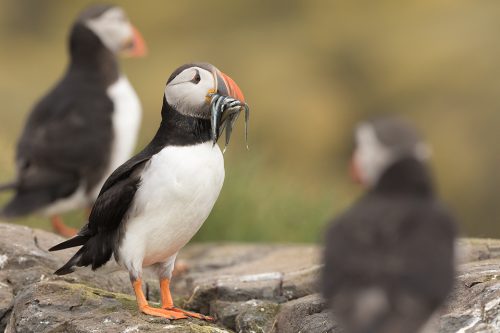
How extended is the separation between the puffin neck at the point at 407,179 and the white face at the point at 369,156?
0.09 feet

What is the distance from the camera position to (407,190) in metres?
4.15

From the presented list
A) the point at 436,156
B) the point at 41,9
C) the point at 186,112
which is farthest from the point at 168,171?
the point at 41,9

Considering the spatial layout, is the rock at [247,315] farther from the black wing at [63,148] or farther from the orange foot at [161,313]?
the black wing at [63,148]

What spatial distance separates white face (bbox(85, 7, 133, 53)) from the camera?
8891mm

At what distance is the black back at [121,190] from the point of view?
18.2 feet

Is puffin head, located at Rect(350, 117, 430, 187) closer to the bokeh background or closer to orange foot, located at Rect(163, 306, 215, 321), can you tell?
orange foot, located at Rect(163, 306, 215, 321)

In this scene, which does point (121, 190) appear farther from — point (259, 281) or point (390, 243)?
point (390, 243)

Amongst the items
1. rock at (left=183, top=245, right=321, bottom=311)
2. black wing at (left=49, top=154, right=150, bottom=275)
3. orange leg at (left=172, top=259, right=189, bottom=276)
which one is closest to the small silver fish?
black wing at (left=49, top=154, right=150, bottom=275)

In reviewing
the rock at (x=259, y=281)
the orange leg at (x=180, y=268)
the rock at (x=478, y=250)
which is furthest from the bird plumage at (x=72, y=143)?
the rock at (x=478, y=250)

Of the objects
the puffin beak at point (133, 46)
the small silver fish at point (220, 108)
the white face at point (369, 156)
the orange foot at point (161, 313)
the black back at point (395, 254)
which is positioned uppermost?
the puffin beak at point (133, 46)

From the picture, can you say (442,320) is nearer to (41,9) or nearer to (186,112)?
(186,112)

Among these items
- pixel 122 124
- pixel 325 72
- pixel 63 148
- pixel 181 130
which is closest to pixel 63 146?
pixel 63 148

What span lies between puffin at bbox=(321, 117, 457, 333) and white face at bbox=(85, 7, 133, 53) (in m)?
4.96

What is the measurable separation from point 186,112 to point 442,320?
1534mm
